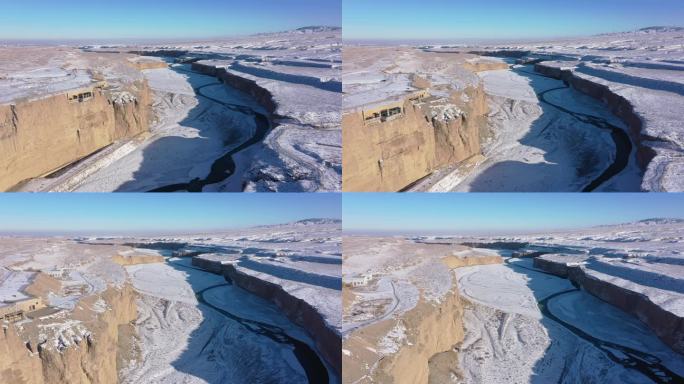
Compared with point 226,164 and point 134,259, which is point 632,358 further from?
point 134,259

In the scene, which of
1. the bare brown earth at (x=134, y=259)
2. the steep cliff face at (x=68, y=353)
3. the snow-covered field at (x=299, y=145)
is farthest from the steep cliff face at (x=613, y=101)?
the bare brown earth at (x=134, y=259)

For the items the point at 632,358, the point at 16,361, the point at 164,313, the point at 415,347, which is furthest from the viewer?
the point at 164,313

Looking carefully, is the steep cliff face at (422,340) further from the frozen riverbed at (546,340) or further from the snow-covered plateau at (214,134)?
the snow-covered plateau at (214,134)

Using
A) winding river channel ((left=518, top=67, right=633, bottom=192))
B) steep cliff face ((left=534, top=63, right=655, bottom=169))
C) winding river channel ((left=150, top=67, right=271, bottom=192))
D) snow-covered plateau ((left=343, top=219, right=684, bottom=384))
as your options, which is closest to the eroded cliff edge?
steep cliff face ((left=534, top=63, right=655, bottom=169))

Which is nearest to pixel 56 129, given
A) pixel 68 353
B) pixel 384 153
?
pixel 68 353

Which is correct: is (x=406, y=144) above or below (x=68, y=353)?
above

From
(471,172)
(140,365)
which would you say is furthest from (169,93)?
(471,172)

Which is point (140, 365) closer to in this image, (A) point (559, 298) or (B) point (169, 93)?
(B) point (169, 93)

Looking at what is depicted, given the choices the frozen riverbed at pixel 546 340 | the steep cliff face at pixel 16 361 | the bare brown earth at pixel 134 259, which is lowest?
the frozen riverbed at pixel 546 340
